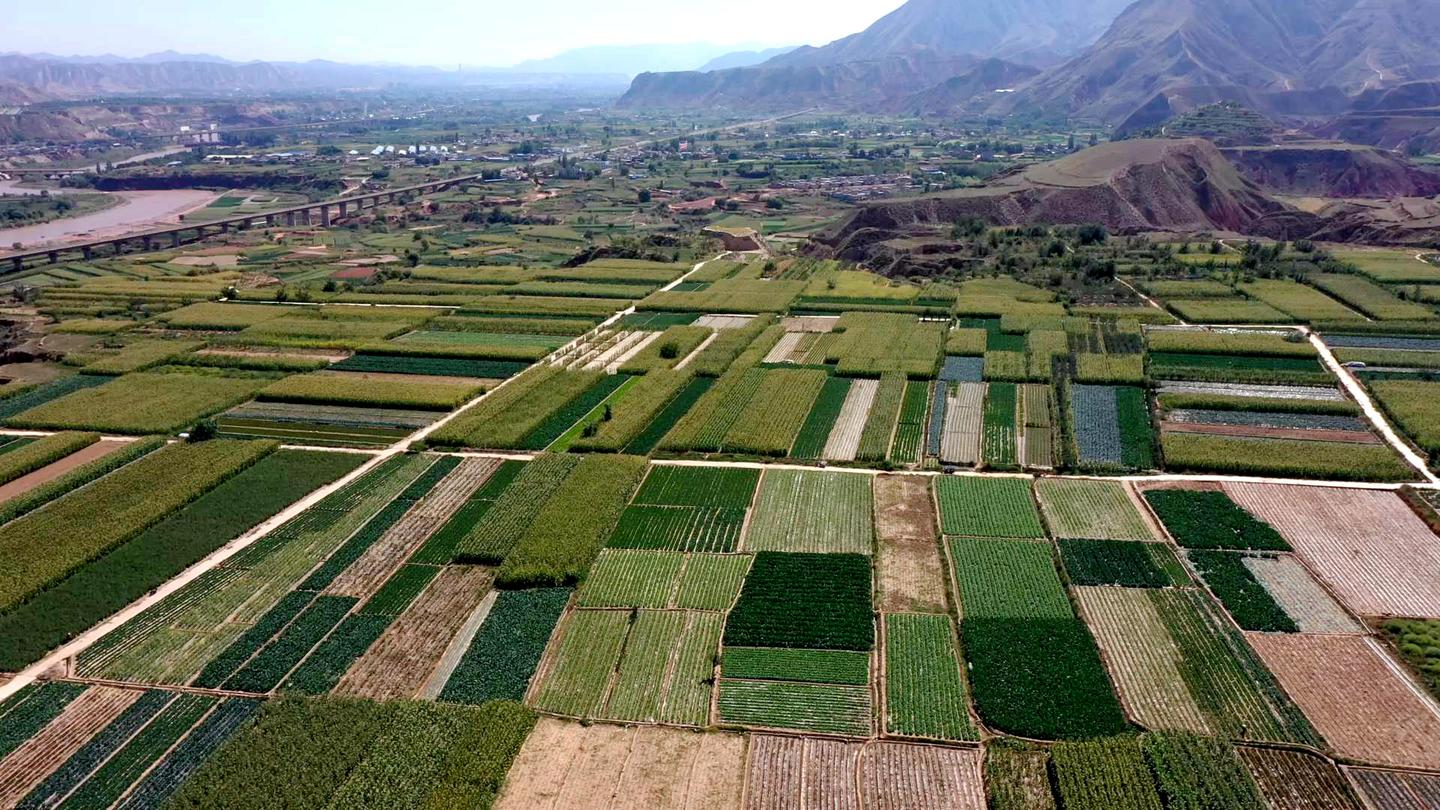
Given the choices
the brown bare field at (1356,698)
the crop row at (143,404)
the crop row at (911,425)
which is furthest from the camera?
the crop row at (143,404)

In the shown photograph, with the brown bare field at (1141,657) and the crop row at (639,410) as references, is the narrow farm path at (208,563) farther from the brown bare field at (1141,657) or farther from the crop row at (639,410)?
the brown bare field at (1141,657)

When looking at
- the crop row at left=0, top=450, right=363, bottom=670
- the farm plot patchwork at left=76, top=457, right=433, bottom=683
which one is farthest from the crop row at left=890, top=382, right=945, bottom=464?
the crop row at left=0, top=450, right=363, bottom=670

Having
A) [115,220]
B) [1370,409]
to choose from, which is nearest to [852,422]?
[1370,409]

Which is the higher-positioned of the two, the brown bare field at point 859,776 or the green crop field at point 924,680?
the green crop field at point 924,680

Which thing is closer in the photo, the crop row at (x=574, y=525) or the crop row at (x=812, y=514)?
the crop row at (x=574, y=525)

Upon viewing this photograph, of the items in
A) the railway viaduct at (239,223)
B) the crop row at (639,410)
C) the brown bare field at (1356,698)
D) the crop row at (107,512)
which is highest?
the railway viaduct at (239,223)

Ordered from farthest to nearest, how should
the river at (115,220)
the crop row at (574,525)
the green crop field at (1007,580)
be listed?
the river at (115,220) < the crop row at (574,525) < the green crop field at (1007,580)

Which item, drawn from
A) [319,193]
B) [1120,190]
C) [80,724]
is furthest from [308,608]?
[319,193]

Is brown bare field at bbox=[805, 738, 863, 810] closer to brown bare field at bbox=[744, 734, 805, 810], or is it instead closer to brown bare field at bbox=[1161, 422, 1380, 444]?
brown bare field at bbox=[744, 734, 805, 810]

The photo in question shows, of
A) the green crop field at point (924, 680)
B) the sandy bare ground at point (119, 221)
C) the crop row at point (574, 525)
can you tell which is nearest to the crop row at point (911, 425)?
the crop row at point (574, 525)
